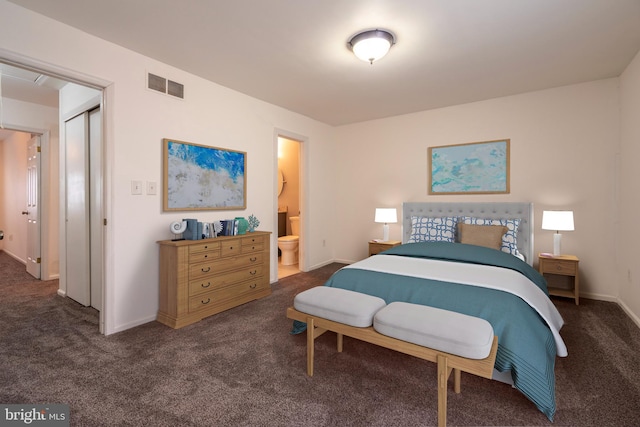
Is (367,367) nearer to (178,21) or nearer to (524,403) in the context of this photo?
(524,403)

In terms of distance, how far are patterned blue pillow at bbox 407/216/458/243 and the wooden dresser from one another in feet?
6.91

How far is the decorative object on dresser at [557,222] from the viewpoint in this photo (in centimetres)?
332

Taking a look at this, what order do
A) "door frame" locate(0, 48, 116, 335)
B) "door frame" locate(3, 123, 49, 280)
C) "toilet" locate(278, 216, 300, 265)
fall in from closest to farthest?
"door frame" locate(0, 48, 116, 335) < "door frame" locate(3, 123, 49, 280) < "toilet" locate(278, 216, 300, 265)

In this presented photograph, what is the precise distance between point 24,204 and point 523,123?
8058mm

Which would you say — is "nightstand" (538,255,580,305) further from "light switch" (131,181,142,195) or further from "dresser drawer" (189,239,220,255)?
"light switch" (131,181,142,195)

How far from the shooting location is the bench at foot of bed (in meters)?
1.47

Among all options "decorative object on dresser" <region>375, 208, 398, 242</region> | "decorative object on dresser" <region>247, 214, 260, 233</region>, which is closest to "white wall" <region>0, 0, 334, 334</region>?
"decorative object on dresser" <region>247, 214, 260, 233</region>

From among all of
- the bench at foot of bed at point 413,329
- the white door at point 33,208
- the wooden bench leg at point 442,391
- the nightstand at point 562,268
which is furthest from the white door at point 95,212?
the nightstand at point 562,268

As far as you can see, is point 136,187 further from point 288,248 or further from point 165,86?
point 288,248

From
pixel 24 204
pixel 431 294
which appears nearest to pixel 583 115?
pixel 431 294

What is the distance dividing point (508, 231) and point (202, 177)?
3.61m

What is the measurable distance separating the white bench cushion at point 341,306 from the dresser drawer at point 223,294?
4.30 ft

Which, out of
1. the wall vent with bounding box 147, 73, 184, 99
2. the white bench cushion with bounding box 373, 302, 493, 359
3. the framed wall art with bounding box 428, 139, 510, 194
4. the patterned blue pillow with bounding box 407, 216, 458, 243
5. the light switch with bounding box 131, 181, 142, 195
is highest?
the wall vent with bounding box 147, 73, 184, 99

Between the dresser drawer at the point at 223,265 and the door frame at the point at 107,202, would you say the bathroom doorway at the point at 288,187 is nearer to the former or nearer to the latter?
the dresser drawer at the point at 223,265
